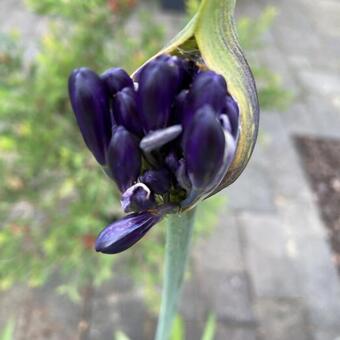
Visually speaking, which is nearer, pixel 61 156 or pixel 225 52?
pixel 225 52

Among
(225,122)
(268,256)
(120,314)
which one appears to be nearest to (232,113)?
(225,122)

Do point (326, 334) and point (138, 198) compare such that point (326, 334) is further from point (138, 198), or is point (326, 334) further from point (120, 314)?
point (138, 198)

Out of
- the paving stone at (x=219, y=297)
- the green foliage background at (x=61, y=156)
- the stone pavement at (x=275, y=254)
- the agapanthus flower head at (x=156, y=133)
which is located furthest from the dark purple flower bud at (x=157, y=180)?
the paving stone at (x=219, y=297)

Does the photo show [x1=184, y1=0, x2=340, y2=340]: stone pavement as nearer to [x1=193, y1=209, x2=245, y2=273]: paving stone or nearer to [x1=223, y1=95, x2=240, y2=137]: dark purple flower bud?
[x1=193, y1=209, x2=245, y2=273]: paving stone

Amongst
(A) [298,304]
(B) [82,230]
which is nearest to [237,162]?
(B) [82,230]

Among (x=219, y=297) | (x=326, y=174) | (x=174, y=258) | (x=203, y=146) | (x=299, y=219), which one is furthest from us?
(x=326, y=174)

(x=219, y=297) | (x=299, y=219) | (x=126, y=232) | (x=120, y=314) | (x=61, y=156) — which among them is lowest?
(x=299, y=219)

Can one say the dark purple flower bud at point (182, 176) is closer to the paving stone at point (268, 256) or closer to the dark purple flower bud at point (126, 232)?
the dark purple flower bud at point (126, 232)

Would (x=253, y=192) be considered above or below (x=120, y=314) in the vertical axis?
below
